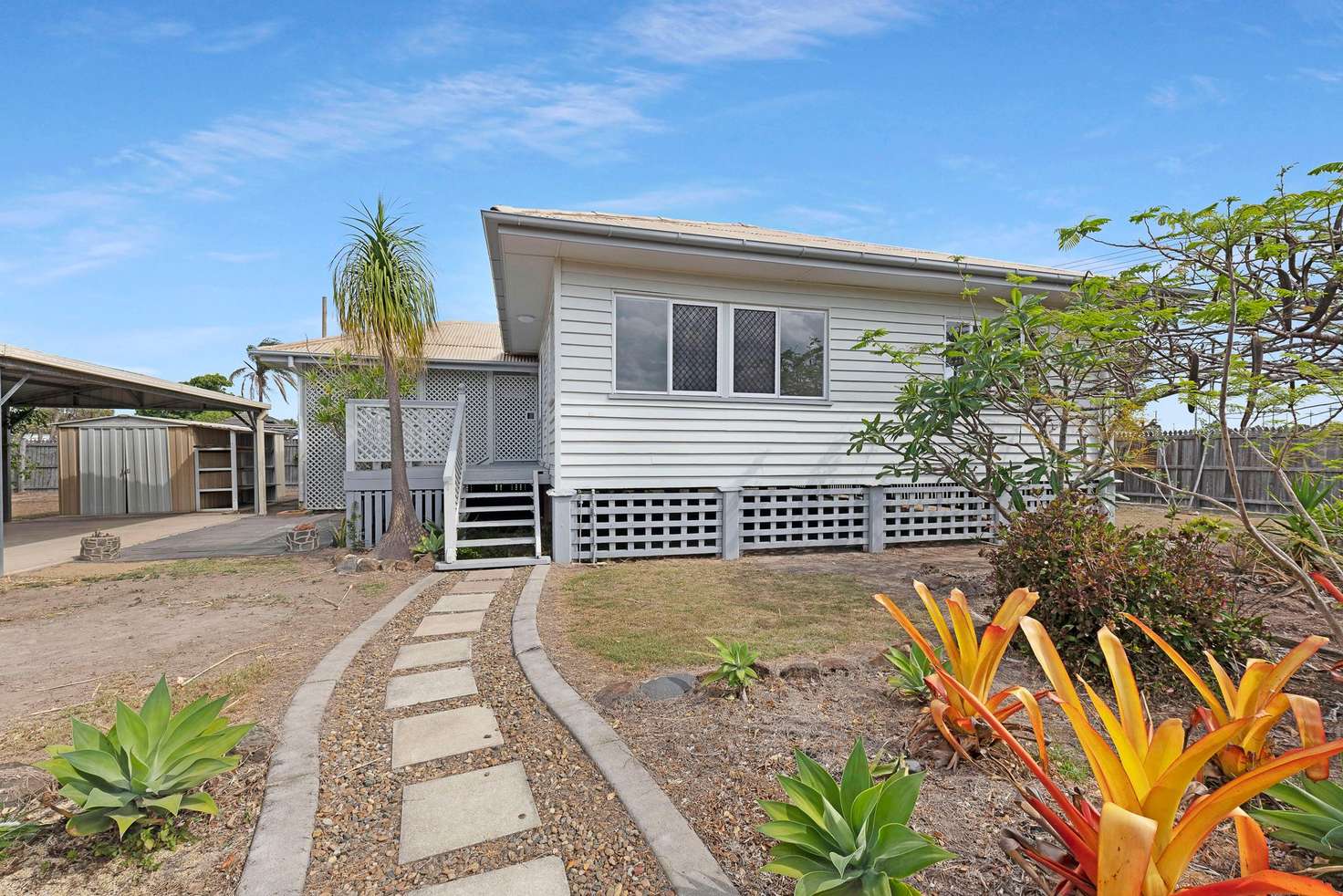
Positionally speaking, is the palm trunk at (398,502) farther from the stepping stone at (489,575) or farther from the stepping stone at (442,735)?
the stepping stone at (442,735)

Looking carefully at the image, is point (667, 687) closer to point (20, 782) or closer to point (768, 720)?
point (768, 720)

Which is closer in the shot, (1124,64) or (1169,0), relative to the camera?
(1169,0)

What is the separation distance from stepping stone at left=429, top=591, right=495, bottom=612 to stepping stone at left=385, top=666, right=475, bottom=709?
139 centimetres

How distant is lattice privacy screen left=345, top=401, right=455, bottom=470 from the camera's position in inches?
309

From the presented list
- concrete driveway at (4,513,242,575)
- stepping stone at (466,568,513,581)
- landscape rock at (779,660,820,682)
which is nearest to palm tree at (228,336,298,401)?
concrete driveway at (4,513,242,575)

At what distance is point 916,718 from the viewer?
2.35 metres

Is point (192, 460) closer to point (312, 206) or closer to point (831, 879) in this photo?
point (312, 206)

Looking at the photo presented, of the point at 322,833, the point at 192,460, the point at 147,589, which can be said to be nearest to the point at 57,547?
the point at 147,589

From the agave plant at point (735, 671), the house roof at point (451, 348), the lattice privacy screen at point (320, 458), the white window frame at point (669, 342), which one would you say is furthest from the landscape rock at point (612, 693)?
the lattice privacy screen at point (320, 458)

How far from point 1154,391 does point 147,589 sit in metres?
9.21

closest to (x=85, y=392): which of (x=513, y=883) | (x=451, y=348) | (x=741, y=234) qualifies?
(x=451, y=348)

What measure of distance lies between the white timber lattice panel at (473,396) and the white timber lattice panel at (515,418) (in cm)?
24

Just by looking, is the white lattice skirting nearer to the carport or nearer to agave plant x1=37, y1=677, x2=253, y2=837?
agave plant x1=37, y1=677, x2=253, y2=837

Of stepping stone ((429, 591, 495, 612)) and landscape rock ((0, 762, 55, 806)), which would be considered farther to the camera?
stepping stone ((429, 591, 495, 612))
